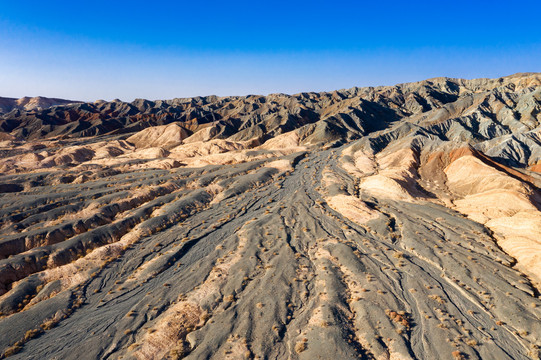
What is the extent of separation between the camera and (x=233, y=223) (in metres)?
34.9

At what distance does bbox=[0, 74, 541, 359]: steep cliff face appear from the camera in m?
16.6

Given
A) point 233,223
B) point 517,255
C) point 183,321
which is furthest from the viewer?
point 233,223

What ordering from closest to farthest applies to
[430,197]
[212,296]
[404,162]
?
[212,296] < [430,197] < [404,162]

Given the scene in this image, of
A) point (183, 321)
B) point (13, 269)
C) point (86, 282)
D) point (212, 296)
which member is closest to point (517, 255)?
point (212, 296)

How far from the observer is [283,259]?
83.8 ft

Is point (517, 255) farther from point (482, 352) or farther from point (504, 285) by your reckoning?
point (482, 352)

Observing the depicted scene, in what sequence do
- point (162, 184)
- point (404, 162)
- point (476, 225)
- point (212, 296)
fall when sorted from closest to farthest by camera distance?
point (212, 296)
point (476, 225)
point (162, 184)
point (404, 162)

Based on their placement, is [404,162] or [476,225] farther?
[404,162]

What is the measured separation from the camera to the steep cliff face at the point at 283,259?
54.6 feet

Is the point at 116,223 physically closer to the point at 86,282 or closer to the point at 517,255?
the point at 86,282

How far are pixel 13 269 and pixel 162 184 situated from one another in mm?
24498

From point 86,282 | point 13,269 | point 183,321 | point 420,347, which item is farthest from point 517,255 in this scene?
point 13,269

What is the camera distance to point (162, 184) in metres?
47.7

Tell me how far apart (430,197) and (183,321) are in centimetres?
4054
